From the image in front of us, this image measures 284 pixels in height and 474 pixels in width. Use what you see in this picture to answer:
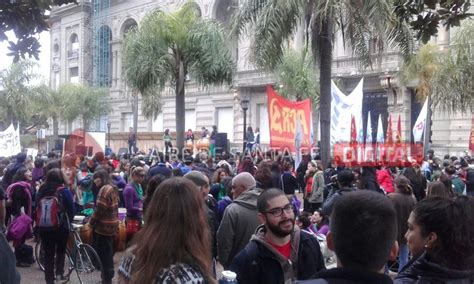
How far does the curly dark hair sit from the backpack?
549 cm

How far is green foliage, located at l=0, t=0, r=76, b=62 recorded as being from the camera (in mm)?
6754

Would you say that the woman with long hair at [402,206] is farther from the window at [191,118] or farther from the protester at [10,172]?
the window at [191,118]

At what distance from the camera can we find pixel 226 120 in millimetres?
40656

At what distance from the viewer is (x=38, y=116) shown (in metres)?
47.2

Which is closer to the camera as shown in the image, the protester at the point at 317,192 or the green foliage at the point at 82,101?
the protester at the point at 317,192

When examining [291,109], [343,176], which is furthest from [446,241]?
[291,109]

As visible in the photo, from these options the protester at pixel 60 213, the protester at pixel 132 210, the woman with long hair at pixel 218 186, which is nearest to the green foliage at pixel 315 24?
the woman with long hair at pixel 218 186

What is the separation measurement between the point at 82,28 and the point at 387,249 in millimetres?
49846

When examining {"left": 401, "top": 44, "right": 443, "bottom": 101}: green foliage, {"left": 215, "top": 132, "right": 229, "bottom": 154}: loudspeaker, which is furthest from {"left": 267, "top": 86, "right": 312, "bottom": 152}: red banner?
{"left": 215, "top": 132, "right": 229, "bottom": 154}: loudspeaker

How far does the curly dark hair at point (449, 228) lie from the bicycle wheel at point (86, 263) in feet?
17.9

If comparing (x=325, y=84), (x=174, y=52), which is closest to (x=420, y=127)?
(x=325, y=84)

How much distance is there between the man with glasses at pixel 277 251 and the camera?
3916 mm

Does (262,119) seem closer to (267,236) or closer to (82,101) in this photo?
(82,101)

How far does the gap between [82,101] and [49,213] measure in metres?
37.6
